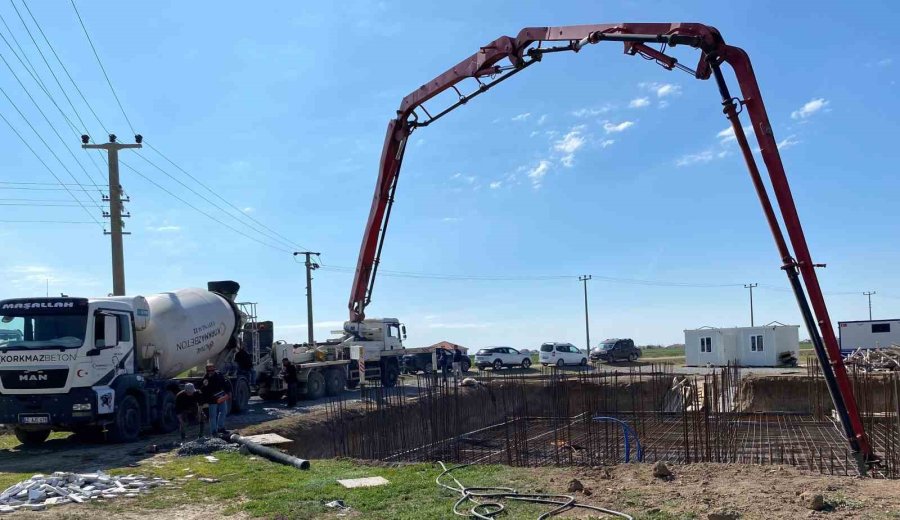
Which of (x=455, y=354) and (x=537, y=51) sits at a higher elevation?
(x=537, y=51)

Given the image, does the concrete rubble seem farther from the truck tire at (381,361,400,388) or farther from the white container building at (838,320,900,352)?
the white container building at (838,320,900,352)

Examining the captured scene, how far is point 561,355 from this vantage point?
39031 millimetres

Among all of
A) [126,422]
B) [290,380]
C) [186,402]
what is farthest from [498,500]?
[290,380]

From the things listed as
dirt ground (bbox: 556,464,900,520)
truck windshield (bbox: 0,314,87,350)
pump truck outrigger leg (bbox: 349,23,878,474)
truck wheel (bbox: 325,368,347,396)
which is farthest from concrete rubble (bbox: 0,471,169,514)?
truck wheel (bbox: 325,368,347,396)

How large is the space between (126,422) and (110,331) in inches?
70.9

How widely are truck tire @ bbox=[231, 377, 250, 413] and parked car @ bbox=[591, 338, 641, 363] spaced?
27.2m

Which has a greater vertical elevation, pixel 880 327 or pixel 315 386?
pixel 880 327

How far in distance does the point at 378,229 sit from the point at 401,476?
8764 mm

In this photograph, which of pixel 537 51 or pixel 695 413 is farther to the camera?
pixel 537 51

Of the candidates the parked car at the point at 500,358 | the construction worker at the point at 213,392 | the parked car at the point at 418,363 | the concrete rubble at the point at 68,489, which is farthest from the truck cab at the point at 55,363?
the parked car at the point at 500,358

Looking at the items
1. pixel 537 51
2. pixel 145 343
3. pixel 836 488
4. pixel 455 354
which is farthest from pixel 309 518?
pixel 455 354

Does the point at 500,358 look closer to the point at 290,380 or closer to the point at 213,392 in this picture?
the point at 290,380

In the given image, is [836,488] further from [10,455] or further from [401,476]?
[10,455]

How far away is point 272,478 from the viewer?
32.4 feet
